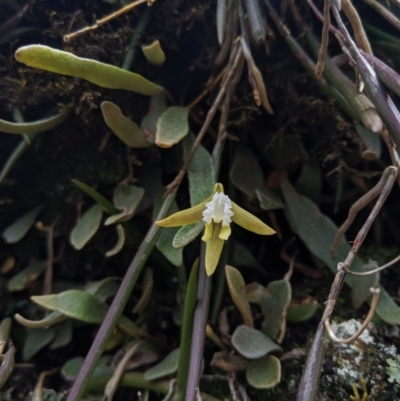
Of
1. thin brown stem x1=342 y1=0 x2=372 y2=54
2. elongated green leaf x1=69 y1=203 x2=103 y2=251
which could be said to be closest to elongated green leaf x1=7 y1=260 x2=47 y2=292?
elongated green leaf x1=69 y1=203 x2=103 y2=251

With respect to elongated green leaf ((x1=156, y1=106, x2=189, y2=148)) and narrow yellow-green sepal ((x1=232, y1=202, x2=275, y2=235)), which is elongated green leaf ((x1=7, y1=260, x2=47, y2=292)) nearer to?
elongated green leaf ((x1=156, y1=106, x2=189, y2=148))

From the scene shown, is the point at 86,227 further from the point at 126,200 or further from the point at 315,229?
the point at 315,229

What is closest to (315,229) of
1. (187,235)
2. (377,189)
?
(377,189)

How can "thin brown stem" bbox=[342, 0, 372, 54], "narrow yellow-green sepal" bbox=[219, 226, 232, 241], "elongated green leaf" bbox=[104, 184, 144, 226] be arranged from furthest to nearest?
"elongated green leaf" bbox=[104, 184, 144, 226]
"thin brown stem" bbox=[342, 0, 372, 54]
"narrow yellow-green sepal" bbox=[219, 226, 232, 241]

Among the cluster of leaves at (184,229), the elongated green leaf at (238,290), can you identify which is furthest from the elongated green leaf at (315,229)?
the elongated green leaf at (238,290)

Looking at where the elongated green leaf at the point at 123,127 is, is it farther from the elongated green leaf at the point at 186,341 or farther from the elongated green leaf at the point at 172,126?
the elongated green leaf at the point at 186,341
